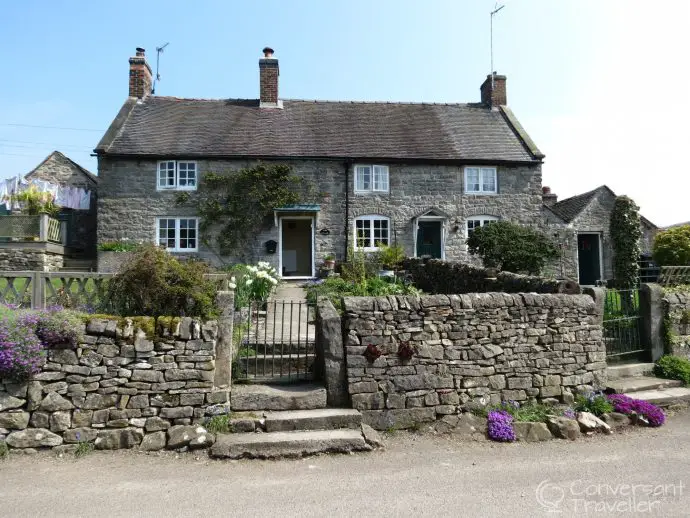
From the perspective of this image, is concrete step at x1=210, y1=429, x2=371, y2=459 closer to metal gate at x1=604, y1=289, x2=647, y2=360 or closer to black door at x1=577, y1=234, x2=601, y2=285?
metal gate at x1=604, y1=289, x2=647, y2=360

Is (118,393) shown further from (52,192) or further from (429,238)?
(52,192)

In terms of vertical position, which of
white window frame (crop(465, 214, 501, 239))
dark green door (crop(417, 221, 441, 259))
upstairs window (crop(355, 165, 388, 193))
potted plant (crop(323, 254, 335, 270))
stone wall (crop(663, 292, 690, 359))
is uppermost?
upstairs window (crop(355, 165, 388, 193))

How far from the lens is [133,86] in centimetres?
1872

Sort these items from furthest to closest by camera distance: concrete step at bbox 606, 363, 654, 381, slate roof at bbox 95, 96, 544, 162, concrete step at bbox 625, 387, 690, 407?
slate roof at bbox 95, 96, 544, 162 → concrete step at bbox 606, 363, 654, 381 → concrete step at bbox 625, 387, 690, 407

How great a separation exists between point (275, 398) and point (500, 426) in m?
3.04

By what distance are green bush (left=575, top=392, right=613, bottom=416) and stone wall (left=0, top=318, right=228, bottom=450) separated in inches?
209

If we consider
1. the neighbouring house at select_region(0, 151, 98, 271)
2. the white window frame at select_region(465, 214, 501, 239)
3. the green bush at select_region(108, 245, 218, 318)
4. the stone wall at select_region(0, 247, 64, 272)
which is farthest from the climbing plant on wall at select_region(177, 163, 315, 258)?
the green bush at select_region(108, 245, 218, 318)

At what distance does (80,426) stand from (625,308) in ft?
A: 29.8

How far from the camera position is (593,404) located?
248 inches

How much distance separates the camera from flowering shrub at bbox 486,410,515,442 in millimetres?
5566

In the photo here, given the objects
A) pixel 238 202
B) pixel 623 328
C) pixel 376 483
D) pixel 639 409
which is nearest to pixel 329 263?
pixel 238 202

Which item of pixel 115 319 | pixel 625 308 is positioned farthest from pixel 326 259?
pixel 115 319

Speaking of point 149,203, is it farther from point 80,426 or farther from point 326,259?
point 80,426

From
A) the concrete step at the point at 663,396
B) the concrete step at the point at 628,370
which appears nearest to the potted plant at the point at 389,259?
the concrete step at the point at 628,370
